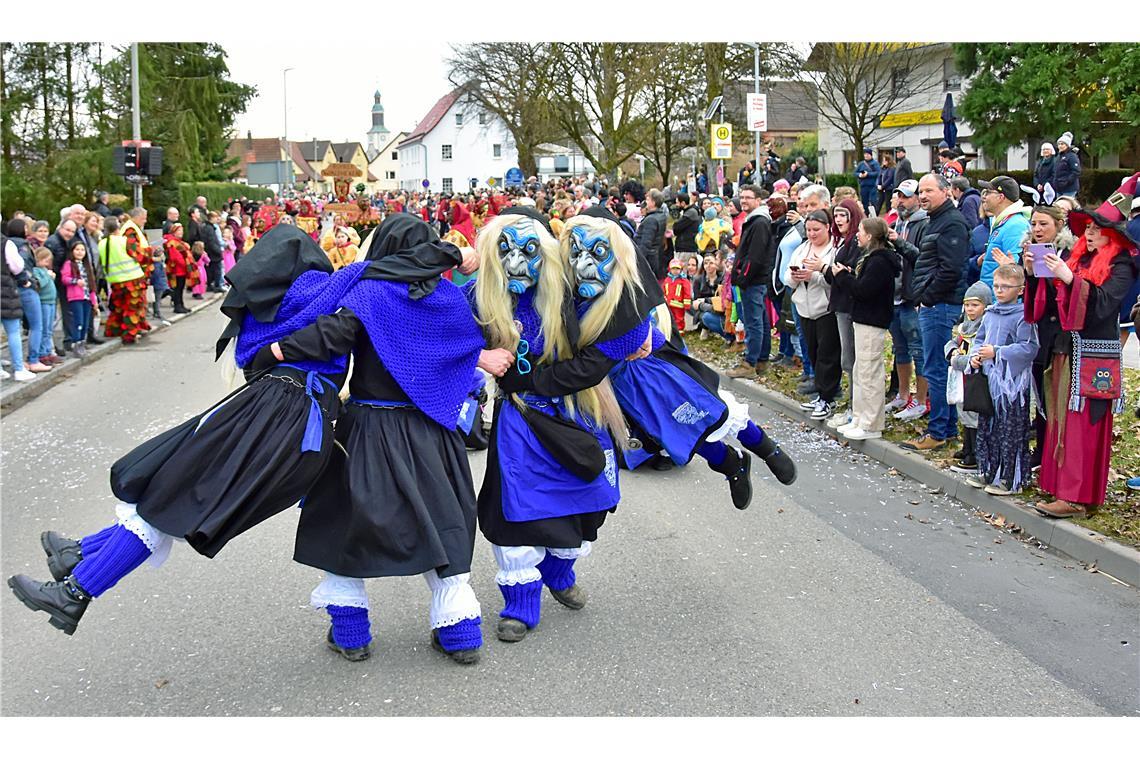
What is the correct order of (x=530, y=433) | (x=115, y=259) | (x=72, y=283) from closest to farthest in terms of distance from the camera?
(x=530, y=433)
(x=72, y=283)
(x=115, y=259)

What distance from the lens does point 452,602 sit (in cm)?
465

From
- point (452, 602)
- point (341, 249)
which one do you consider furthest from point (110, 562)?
point (341, 249)

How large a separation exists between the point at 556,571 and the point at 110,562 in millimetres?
2005

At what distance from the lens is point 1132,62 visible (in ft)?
78.0

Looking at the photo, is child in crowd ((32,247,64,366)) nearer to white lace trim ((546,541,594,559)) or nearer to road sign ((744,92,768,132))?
white lace trim ((546,541,594,559))

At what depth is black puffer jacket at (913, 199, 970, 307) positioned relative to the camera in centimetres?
820

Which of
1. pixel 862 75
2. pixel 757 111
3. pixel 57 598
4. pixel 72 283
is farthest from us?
pixel 862 75

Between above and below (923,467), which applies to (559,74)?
above

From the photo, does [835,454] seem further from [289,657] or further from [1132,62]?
[1132,62]

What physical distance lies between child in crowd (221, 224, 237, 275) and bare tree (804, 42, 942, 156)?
18.4 m

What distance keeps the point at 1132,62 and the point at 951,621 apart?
74.7 feet

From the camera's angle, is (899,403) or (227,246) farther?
(227,246)

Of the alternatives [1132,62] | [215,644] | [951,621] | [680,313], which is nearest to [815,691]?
[951,621]

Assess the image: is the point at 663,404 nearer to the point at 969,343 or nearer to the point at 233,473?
the point at 233,473
